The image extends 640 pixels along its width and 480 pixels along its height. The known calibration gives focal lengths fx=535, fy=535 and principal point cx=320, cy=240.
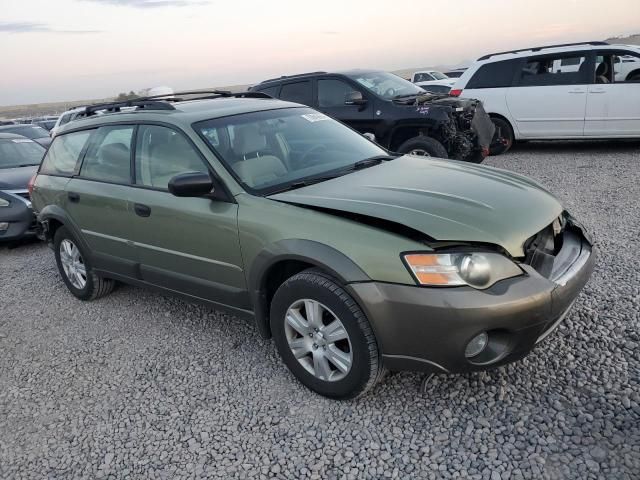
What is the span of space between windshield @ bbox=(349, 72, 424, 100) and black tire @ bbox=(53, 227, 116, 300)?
16.6ft

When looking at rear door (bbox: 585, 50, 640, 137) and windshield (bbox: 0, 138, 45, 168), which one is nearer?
windshield (bbox: 0, 138, 45, 168)

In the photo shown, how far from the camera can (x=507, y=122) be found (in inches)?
368

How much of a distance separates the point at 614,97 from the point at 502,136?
A: 1814mm

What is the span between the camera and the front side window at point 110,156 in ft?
13.3

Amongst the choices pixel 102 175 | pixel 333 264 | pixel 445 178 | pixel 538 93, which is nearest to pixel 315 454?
pixel 333 264

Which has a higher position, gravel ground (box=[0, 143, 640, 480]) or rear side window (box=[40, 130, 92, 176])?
rear side window (box=[40, 130, 92, 176])

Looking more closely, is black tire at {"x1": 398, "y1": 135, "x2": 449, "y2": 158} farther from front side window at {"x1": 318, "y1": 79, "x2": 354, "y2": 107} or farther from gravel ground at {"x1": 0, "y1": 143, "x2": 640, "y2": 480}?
gravel ground at {"x1": 0, "y1": 143, "x2": 640, "y2": 480}

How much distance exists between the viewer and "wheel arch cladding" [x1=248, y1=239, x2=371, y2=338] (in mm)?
2695

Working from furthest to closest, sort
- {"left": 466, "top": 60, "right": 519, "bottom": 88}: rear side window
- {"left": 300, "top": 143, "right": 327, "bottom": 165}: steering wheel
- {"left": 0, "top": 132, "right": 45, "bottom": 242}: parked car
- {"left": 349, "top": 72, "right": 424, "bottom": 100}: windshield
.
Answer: {"left": 466, "top": 60, "right": 519, "bottom": 88}: rear side window
{"left": 349, "top": 72, "right": 424, "bottom": 100}: windshield
{"left": 0, "top": 132, "right": 45, "bottom": 242}: parked car
{"left": 300, "top": 143, "right": 327, "bottom": 165}: steering wheel

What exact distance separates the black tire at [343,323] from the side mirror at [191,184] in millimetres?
776

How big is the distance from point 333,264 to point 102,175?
2.44m

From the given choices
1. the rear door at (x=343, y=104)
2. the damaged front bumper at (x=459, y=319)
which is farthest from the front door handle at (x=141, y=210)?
the rear door at (x=343, y=104)

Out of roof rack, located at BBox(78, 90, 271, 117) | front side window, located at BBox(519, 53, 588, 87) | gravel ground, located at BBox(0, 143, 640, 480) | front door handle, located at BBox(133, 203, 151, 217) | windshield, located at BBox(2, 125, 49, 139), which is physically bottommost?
gravel ground, located at BBox(0, 143, 640, 480)

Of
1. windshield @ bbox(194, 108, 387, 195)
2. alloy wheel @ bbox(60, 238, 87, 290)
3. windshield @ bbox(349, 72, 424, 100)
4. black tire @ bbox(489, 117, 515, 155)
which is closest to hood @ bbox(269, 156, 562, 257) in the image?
windshield @ bbox(194, 108, 387, 195)
